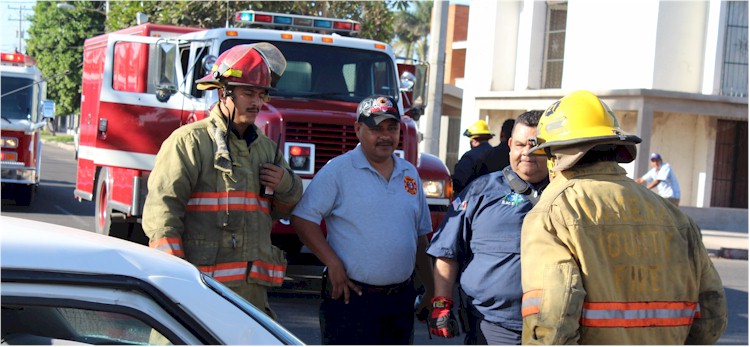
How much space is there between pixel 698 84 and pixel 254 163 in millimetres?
19135

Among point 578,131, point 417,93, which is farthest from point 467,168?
point 578,131

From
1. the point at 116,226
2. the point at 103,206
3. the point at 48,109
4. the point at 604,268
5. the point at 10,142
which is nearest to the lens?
the point at 604,268

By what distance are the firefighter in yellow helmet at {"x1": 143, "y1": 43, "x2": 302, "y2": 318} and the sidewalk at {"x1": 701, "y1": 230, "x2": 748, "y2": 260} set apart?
1420 cm

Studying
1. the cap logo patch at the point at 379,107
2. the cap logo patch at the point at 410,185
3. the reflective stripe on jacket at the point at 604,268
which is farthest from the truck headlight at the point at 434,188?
the reflective stripe on jacket at the point at 604,268

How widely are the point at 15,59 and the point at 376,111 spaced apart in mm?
12822

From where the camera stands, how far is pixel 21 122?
49.4 feet

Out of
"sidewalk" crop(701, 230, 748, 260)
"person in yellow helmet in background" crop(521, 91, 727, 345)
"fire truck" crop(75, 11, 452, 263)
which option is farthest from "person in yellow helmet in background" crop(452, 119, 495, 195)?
"sidewalk" crop(701, 230, 748, 260)

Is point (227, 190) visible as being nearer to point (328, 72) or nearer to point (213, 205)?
point (213, 205)

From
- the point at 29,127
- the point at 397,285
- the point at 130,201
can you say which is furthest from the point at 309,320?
the point at 29,127

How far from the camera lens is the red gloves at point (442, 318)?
4.04m

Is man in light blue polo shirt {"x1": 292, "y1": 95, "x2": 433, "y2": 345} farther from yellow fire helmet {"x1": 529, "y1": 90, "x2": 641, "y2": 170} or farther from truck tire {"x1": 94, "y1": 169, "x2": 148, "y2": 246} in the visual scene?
truck tire {"x1": 94, "y1": 169, "x2": 148, "y2": 246}

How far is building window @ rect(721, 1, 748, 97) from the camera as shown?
71.1 ft

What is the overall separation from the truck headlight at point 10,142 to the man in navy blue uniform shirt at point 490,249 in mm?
12086

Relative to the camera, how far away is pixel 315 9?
19.4 m
